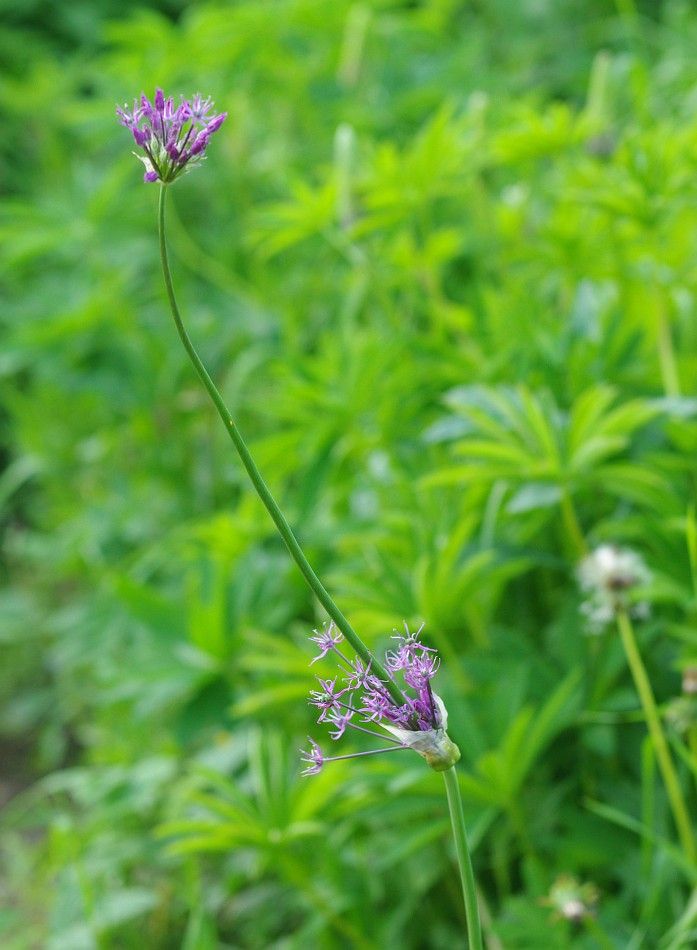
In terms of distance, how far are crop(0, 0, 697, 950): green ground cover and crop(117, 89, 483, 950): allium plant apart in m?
0.39

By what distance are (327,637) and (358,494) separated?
892 millimetres

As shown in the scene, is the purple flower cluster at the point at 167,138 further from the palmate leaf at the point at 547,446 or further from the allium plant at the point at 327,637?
the palmate leaf at the point at 547,446

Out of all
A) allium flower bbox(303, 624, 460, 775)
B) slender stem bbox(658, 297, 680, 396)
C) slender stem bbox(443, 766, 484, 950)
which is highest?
slender stem bbox(658, 297, 680, 396)

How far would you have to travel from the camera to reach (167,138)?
1.56ft

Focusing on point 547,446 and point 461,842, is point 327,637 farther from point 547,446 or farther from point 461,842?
point 547,446

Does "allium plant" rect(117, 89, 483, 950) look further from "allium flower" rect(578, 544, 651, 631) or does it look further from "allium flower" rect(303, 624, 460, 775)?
"allium flower" rect(578, 544, 651, 631)

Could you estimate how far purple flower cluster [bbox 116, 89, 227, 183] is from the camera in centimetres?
47

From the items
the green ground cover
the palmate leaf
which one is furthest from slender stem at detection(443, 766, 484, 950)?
the palmate leaf

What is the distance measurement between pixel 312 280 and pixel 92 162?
126cm

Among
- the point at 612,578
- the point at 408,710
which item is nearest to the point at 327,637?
the point at 408,710

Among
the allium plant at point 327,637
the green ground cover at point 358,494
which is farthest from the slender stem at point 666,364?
the allium plant at point 327,637

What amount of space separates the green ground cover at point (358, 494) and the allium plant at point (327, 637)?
0.39 meters

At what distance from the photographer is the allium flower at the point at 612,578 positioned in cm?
91

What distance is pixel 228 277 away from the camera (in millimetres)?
2072
